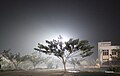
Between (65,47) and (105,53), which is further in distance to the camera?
(105,53)

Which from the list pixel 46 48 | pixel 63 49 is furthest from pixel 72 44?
pixel 46 48

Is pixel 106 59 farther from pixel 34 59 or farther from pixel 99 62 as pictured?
pixel 34 59

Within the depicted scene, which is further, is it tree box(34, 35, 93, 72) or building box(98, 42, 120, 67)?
building box(98, 42, 120, 67)

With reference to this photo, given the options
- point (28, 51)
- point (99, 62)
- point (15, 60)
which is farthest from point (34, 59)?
point (28, 51)

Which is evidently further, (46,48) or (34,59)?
(34,59)

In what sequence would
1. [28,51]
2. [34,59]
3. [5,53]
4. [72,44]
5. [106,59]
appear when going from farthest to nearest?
[28,51], [106,59], [34,59], [5,53], [72,44]

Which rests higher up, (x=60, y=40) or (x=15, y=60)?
(x=60, y=40)

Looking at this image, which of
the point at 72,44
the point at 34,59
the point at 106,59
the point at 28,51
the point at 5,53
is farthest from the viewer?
the point at 28,51

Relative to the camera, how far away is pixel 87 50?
44781 millimetres

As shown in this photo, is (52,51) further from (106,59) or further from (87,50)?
(106,59)

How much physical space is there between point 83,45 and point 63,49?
14.5 feet

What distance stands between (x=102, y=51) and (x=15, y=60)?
40027mm

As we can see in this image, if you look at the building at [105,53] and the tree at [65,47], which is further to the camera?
the building at [105,53]

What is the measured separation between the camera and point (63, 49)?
140 feet
